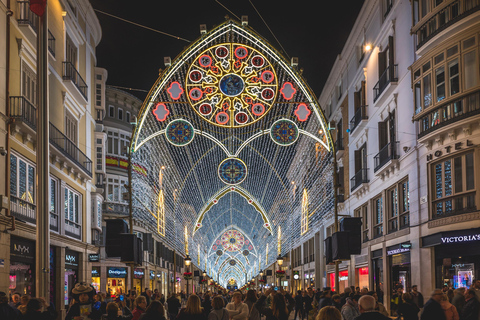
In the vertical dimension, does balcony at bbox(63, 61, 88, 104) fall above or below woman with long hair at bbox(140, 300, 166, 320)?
above

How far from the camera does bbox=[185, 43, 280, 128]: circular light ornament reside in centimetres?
2384

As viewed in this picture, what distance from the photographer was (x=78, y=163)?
28.3 metres

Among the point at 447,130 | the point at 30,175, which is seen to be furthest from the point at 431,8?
the point at 30,175

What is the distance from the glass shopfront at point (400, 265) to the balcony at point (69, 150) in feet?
45.8

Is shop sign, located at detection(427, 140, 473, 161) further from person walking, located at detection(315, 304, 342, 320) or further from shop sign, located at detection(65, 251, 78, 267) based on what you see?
shop sign, located at detection(65, 251, 78, 267)

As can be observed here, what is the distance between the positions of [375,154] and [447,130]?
10.9 m

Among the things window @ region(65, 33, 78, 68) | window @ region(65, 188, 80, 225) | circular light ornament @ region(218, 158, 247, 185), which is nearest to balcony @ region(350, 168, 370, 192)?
circular light ornament @ region(218, 158, 247, 185)

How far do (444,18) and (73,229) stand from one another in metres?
17.9

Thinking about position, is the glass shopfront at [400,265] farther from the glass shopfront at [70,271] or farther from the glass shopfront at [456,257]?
the glass shopfront at [70,271]

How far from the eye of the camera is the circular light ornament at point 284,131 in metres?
24.2

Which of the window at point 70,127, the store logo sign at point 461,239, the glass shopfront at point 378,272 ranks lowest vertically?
the glass shopfront at point 378,272

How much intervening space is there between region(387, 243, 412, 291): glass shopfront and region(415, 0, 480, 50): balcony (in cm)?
810

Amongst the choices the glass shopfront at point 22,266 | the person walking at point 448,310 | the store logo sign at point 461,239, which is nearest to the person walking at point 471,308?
the person walking at point 448,310

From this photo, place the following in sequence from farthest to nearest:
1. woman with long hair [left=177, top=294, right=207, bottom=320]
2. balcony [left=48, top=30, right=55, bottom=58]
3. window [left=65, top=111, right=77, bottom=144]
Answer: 1. window [left=65, top=111, right=77, bottom=144]
2. balcony [left=48, top=30, right=55, bottom=58]
3. woman with long hair [left=177, top=294, right=207, bottom=320]
